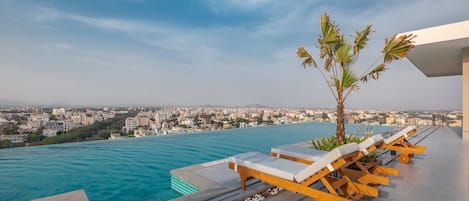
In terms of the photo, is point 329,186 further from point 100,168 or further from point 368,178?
point 100,168

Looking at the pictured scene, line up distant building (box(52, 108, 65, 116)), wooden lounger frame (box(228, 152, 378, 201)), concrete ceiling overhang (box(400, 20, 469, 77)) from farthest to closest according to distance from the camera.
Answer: distant building (box(52, 108, 65, 116)), concrete ceiling overhang (box(400, 20, 469, 77)), wooden lounger frame (box(228, 152, 378, 201))

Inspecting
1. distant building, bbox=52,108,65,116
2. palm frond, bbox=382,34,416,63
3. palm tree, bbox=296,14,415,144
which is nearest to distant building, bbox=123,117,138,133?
distant building, bbox=52,108,65,116

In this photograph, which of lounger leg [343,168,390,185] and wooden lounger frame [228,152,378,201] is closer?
wooden lounger frame [228,152,378,201]

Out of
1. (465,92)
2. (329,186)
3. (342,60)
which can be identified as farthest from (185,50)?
(465,92)

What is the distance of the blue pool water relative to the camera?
13.3 ft

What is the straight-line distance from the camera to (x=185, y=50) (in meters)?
12.9

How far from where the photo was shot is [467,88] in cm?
681

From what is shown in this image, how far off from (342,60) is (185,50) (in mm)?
10231

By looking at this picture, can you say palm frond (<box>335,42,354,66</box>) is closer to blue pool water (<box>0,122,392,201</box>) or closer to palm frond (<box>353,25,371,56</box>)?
palm frond (<box>353,25,371,56</box>)

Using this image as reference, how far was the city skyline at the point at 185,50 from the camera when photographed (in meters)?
8.00

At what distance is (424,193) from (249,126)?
13.3m

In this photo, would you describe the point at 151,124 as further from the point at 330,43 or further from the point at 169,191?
the point at 330,43

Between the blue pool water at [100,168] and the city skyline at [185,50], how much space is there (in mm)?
3489

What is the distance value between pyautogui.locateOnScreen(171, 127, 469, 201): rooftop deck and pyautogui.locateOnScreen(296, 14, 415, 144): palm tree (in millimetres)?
1328
